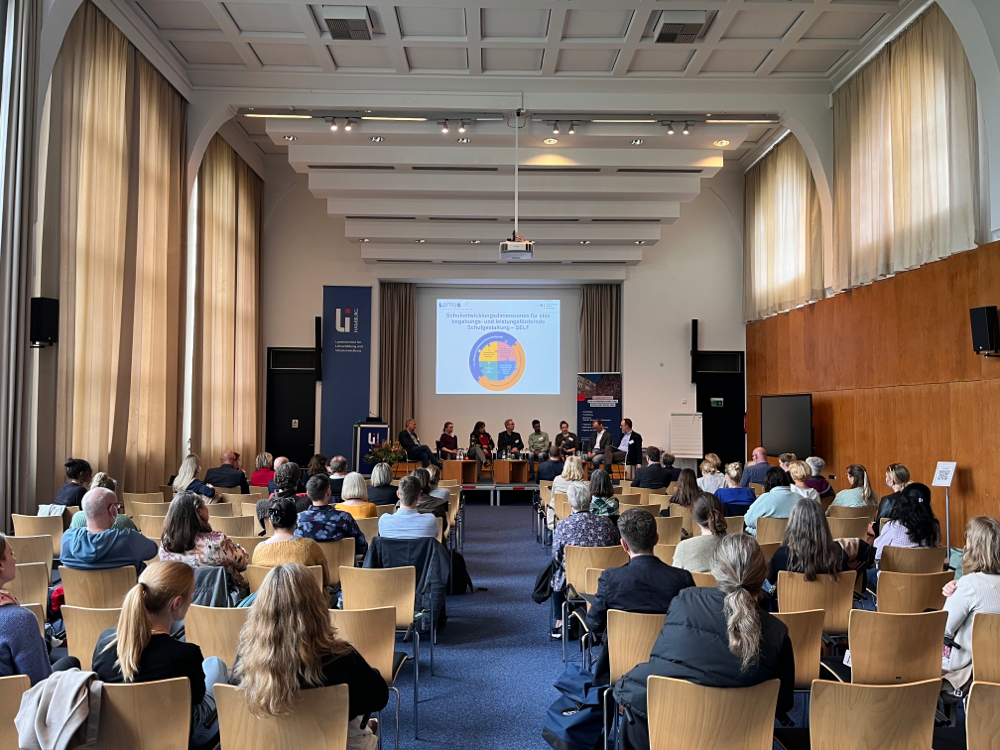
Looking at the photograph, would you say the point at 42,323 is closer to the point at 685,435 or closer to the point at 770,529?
the point at 770,529

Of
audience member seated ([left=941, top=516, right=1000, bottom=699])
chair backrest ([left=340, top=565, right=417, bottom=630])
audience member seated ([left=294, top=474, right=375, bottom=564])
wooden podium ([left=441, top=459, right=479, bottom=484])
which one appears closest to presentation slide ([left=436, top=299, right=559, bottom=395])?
wooden podium ([left=441, top=459, right=479, bottom=484])

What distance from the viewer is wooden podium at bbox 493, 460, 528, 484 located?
14133mm

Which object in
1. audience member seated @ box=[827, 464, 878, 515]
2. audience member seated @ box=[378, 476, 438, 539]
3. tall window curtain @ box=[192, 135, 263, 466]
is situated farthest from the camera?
tall window curtain @ box=[192, 135, 263, 466]

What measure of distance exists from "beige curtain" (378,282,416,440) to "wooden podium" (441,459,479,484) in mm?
2699

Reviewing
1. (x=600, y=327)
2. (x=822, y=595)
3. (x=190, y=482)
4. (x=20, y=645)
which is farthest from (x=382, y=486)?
(x=600, y=327)

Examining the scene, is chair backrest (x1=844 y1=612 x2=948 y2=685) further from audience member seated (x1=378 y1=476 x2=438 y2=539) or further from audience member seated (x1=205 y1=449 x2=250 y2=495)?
audience member seated (x1=205 y1=449 x2=250 y2=495)

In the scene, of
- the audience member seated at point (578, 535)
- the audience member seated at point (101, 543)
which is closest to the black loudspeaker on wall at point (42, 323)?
the audience member seated at point (101, 543)

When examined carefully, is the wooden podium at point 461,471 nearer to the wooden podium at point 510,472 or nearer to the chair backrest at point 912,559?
the wooden podium at point 510,472

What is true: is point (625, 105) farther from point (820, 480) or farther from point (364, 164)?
point (820, 480)

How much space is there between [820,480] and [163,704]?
7276 mm

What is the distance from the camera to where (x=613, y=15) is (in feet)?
30.4

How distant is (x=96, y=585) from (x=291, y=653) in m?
2.25

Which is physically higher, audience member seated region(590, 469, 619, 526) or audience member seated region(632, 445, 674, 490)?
audience member seated region(590, 469, 619, 526)

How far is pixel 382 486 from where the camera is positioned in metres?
7.00
